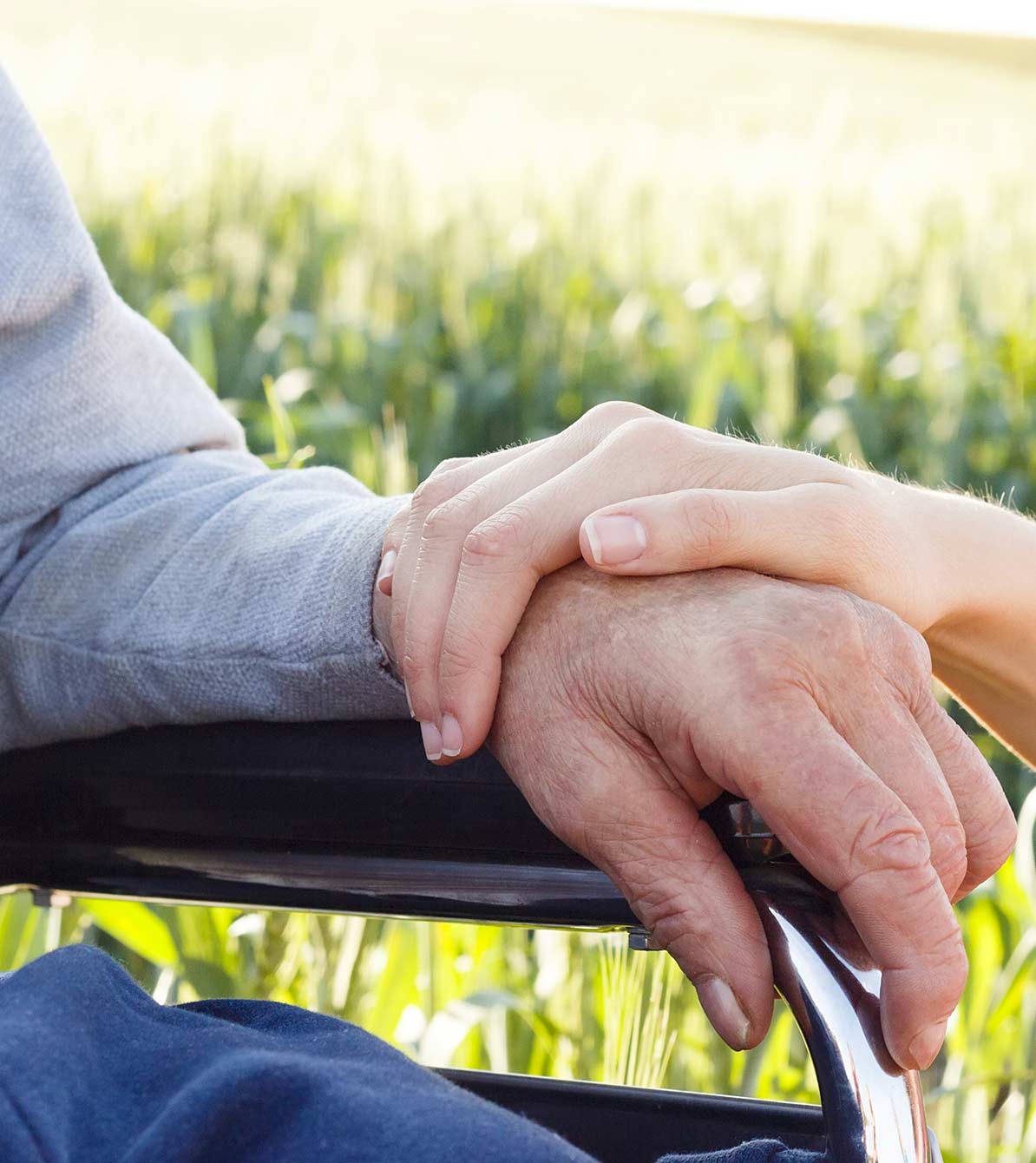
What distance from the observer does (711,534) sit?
52 cm

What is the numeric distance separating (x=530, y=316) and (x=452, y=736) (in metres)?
2.98

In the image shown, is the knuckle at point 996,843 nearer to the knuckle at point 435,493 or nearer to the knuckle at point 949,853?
the knuckle at point 949,853

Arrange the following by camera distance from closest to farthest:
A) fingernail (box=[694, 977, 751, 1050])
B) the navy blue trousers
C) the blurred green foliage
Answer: the navy blue trousers
fingernail (box=[694, 977, 751, 1050])
the blurred green foliage

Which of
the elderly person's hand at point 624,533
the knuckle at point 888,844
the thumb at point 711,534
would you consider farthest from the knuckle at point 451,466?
the knuckle at point 888,844

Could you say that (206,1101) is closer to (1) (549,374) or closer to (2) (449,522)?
(2) (449,522)

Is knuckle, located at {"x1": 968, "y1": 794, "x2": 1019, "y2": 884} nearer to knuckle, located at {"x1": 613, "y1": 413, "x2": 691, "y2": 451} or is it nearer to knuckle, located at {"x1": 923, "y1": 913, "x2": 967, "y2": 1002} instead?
knuckle, located at {"x1": 923, "y1": 913, "x2": 967, "y2": 1002}

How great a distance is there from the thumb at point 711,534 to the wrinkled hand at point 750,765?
1cm

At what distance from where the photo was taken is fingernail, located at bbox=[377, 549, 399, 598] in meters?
0.62

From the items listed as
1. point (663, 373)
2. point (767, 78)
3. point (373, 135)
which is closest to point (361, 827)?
point (663, 373)

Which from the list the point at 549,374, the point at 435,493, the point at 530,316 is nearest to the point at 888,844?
the point at 435,493

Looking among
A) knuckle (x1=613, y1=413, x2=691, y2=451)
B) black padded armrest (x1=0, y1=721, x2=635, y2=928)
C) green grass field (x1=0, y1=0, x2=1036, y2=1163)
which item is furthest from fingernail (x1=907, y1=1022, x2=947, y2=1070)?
green grass field (x1=0, y1=0, x2=1036, y2=1163)

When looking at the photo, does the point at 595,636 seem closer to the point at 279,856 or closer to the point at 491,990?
the point at 279,856

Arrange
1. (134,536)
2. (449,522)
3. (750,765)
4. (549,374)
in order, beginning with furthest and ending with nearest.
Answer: (549,374) → (134,536) → (449,522) → (750,765)

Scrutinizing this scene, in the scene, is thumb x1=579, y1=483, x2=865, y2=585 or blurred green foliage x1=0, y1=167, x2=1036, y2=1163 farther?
blurred green foliage x1=0, y1=167, x2=1036, y2=1163
